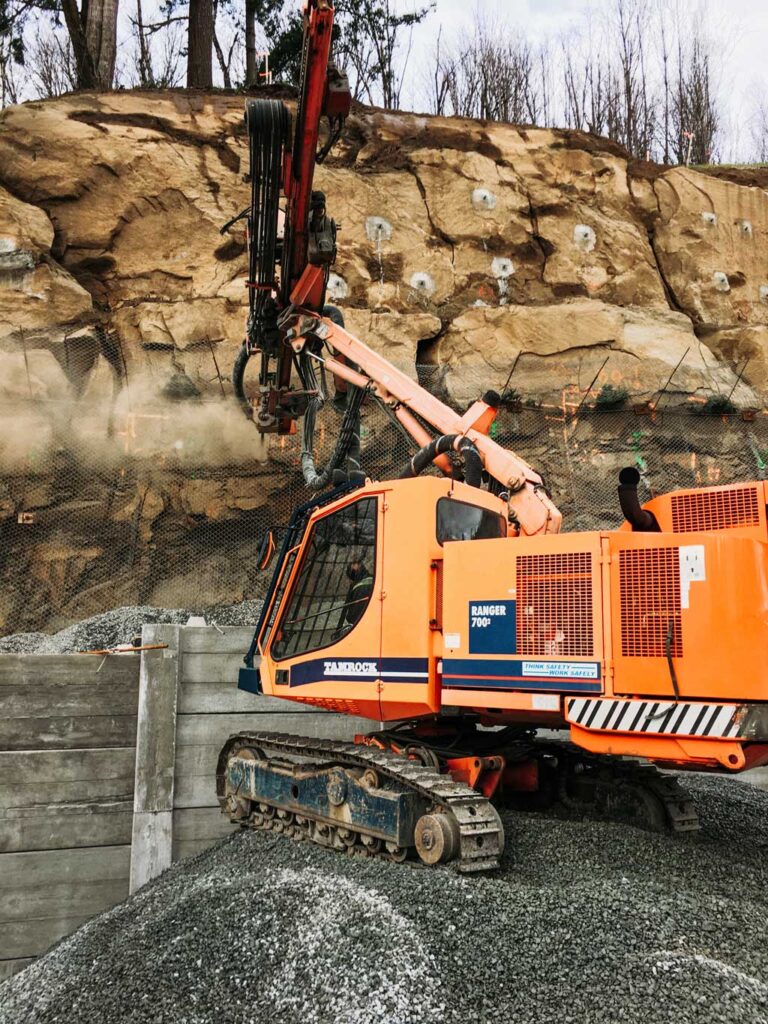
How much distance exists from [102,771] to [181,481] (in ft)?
23.8

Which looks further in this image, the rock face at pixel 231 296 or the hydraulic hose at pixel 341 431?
the rock face at pixel 231 296

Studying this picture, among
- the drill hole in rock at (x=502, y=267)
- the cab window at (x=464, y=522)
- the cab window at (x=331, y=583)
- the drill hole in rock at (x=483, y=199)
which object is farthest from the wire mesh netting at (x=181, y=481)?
the cab window at (x=464, y=522)

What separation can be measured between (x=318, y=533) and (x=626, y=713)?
2.76 metres

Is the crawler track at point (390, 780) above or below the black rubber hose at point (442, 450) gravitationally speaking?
below

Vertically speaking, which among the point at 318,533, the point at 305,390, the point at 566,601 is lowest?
the point at 566,601

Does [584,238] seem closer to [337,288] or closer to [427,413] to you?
[337,288]

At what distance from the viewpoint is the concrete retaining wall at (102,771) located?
6777 millimetres

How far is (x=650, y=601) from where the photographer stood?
4.90 m

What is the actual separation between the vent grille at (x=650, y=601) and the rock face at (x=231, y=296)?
30.2 ft

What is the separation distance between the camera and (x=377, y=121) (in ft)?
56.7

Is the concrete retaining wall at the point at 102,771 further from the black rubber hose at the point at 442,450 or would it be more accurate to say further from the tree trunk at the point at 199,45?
the tree trunk at the point at 199,45

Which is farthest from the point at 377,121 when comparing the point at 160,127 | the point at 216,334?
the point at 216,334

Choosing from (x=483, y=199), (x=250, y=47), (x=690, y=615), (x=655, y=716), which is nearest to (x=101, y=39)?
(x=250, y=47)

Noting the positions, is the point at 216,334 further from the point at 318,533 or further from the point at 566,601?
the point at 566,601
